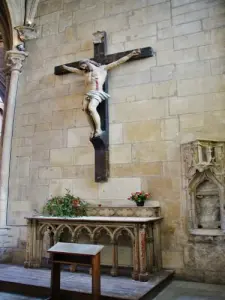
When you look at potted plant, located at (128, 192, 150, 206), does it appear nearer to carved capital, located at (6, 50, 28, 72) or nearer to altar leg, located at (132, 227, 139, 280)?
altar leg, located at (132, 227, 139, 280)

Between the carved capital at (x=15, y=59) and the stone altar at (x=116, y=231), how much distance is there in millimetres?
3008

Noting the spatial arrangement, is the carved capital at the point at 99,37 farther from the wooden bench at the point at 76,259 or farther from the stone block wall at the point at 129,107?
the wooden bench at the point at 76,259

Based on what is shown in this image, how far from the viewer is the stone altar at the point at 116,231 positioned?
146 inches

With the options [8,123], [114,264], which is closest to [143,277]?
[114,264]

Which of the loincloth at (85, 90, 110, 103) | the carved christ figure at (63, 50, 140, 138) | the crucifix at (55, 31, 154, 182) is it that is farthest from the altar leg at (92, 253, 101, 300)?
the loincloth at (85, 90, 110, 103)

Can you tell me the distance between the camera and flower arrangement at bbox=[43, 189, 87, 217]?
447 cm

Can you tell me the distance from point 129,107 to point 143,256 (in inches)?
89.9

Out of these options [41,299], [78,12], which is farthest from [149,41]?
[41,299]

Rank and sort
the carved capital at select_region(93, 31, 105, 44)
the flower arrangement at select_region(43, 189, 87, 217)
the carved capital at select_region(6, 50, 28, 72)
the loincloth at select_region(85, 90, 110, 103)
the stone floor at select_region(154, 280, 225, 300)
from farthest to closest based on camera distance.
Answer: the carved capital at select_region(6, 50, 28, 72) < the carved capital at select_region(93, 31, 105, 44) < the loincloth at select_region(85, 90, 110, 103) < the flower arrangement at select_region(43, 189, 87, 217) < the stone floor at select_region(154, 280, 225, 300)

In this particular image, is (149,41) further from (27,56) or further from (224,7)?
(27,56)

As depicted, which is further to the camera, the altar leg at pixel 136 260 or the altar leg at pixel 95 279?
the altar leg at pixel 136 260

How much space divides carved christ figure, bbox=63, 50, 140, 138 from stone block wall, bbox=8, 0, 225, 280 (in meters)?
0.19

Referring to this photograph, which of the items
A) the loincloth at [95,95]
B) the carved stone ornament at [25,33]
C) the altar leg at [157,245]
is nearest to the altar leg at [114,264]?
the altar leg at [157,245]

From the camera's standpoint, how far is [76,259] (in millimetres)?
3096
